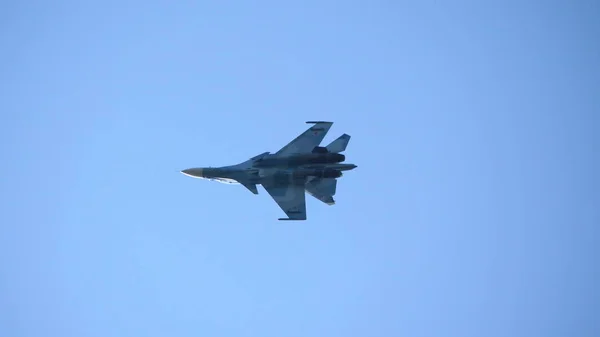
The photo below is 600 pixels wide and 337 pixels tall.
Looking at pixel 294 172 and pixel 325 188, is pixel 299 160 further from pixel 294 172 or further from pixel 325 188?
pixel 325 188

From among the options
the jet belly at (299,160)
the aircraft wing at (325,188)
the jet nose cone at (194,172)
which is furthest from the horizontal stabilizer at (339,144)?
the jet nose cone at (194,172)

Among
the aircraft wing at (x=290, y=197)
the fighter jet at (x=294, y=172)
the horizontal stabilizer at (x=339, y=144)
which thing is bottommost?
the aircraft wing at (x=290, y=197)

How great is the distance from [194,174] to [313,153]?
9.87 m

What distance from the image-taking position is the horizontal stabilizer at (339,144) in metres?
45.9

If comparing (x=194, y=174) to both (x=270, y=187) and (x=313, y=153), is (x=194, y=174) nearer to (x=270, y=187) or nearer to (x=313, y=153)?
(x=270, y=187)

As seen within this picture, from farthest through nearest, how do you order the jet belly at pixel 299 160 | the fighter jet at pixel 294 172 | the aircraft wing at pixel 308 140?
the aircraft wing at pixel 308 140 < the fighter jet at pixel 294 172 < the jet belly at pixel 299 160

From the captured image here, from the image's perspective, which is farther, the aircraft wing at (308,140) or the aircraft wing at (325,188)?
the aircraft wing at (308,140)

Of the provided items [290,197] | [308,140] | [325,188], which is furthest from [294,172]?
[308,140]

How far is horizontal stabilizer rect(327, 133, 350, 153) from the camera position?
45.9 meters

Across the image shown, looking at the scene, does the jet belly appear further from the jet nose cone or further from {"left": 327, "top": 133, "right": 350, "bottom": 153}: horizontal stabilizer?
the jet nose cone

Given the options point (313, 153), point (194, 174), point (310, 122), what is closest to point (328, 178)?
Answer: point (313, 153)

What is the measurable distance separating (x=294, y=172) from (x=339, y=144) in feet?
15.9

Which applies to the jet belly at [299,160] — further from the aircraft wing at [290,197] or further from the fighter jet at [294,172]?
→ the aircraft wing at [290,197]

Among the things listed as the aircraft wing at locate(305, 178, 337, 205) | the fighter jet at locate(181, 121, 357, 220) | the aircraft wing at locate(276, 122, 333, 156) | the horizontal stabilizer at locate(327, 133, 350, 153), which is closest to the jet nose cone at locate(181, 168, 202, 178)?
the fighter jet at locate(181, 121, 357, 220)
